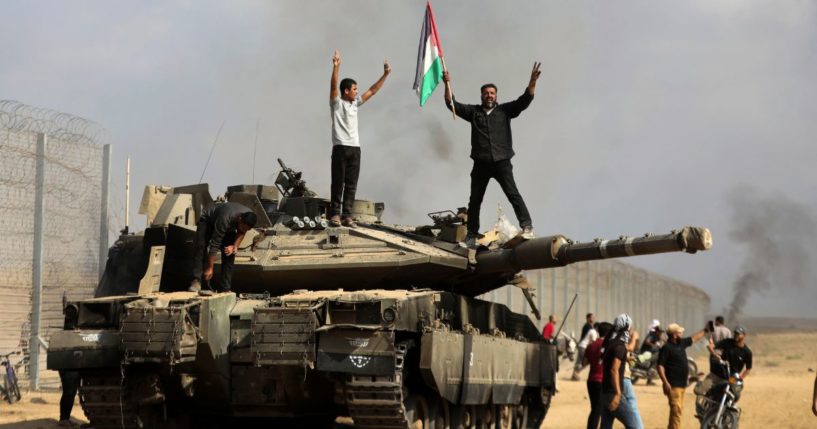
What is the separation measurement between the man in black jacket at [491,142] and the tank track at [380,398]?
3.94m

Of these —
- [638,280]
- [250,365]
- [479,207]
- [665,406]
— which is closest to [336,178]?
[479,207]

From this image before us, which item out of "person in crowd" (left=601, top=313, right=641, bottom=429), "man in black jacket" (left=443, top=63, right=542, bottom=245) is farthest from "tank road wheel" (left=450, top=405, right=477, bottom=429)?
"man in black jacket" (left=443, top=63, right=542, bottom=245)

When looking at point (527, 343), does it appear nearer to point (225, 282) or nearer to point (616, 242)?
point (616, 242)

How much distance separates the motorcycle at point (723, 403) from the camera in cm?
1689

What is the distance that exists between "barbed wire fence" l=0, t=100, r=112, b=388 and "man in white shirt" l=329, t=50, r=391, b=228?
660cm

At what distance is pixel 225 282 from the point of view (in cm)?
1404

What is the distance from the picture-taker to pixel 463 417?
15.3 meters

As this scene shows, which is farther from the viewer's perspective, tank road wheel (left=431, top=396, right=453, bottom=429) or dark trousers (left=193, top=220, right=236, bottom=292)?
tank road wheel (left=431, top=396, right=453, bottom=429)

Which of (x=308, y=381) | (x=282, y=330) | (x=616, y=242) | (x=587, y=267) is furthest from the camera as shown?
(x=587, y=267)

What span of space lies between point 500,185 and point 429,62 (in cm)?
219

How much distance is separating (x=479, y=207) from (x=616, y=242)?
2406 mm

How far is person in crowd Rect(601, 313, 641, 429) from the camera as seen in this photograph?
557 inches

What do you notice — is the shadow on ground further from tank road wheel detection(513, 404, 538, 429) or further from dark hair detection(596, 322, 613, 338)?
dark hair detection(596, 322, 613, 338)

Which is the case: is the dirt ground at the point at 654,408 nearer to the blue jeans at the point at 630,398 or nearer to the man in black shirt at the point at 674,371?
the man in black shirt at the point at 674,371
